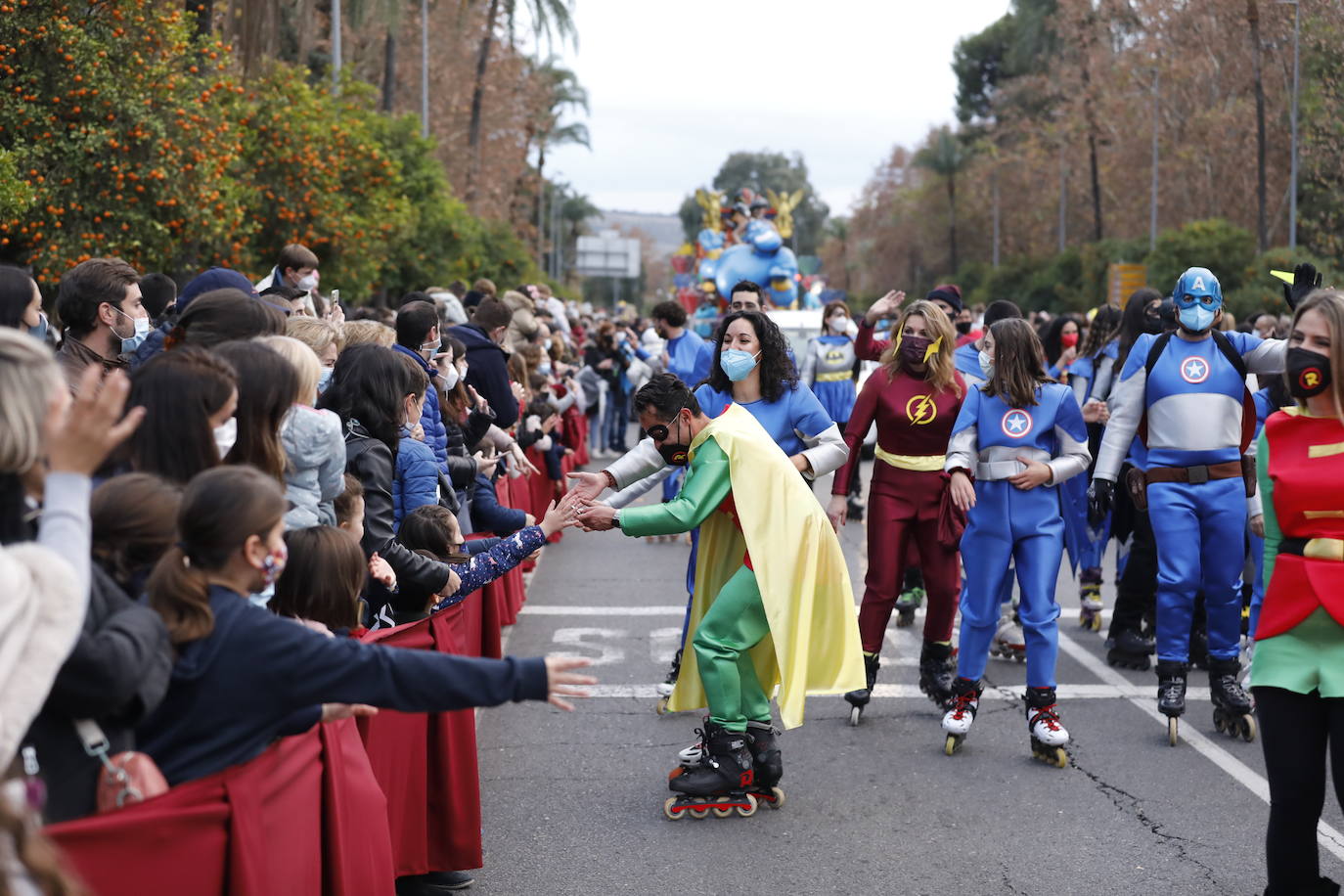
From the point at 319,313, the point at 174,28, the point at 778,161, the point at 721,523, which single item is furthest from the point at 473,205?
the point at 778,161

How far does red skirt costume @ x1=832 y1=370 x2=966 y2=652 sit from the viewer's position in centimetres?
761

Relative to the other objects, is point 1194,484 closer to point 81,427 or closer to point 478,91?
point 81,427

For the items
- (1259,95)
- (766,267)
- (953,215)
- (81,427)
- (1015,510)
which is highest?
(953,215)

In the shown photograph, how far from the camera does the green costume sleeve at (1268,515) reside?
14.5ft

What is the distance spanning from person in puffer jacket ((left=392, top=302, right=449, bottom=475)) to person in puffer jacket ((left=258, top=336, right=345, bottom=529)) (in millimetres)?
2305

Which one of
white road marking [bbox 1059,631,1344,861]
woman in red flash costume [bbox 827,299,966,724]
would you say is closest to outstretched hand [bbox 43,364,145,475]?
white road marking [bbox 1059,631,1344,861]

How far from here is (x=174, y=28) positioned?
42.6ft

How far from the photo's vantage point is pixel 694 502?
580 cm

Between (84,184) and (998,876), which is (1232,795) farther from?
(84,184)

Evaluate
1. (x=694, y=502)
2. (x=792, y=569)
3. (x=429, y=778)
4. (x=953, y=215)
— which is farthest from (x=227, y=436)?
(x=953, y=215)

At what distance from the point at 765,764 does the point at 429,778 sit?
1549 millimetres

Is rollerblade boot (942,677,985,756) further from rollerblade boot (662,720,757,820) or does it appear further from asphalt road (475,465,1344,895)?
rollerblade boot (662,720,757,820)

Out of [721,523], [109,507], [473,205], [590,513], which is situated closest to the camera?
[109,507]

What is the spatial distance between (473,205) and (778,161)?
111 meters
